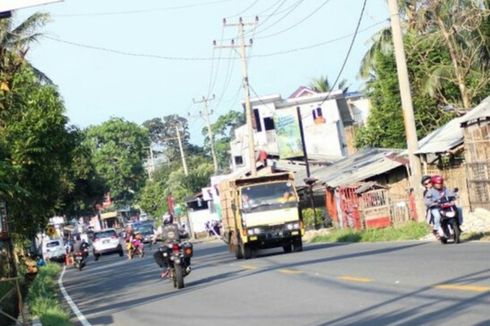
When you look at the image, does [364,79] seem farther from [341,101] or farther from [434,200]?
[434,200]

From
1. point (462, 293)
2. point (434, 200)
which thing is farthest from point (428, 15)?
point (462, 293)

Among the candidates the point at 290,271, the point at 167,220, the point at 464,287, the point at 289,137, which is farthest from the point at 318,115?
the point at 464,287

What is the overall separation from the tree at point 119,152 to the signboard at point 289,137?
52.8 meters

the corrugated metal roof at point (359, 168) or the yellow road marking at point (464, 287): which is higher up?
the corrugated metal roof at point (359, 168)

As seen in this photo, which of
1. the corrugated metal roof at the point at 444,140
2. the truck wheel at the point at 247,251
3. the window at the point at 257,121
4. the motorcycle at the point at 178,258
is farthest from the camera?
the window at the point at 257,121

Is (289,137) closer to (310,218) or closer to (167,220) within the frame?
(310,218)

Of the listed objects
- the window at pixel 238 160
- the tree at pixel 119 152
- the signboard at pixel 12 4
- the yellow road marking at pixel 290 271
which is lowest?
the yellow road marking at pixel 290 271

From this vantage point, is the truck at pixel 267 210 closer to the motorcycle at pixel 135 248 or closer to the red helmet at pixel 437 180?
the red helmet at pixel 437 180

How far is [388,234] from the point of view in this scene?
29.6 metres

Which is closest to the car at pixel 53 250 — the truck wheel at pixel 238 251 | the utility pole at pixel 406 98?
the truck wheel at pixel 238 251

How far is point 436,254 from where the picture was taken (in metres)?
18.9

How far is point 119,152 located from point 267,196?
286ft

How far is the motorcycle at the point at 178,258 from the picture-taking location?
68.1 ft

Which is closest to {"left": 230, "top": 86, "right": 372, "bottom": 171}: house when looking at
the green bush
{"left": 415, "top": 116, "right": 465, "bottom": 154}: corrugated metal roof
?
the green bush
